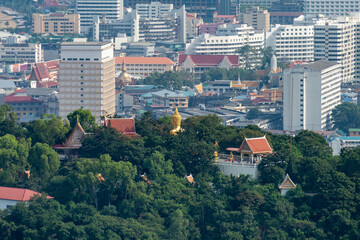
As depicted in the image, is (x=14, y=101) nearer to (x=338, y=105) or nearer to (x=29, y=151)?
(x=338, y=105)

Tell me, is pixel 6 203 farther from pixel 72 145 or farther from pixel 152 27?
pixel 152 27

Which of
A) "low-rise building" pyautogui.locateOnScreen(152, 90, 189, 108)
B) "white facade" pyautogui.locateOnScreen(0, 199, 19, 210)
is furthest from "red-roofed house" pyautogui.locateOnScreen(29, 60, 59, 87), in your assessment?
"white facade" pyautogui.locateOnScreen(0, 199, 19, 210)

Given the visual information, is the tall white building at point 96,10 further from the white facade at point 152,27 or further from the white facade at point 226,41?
the white facade at point 226,41

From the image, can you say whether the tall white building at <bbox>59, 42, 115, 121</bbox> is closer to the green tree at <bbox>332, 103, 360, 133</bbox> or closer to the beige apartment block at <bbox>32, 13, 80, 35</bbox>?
the green tree at <bbox>332, 103, 360, 133</bbox>

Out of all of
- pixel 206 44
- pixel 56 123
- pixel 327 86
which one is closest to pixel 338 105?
pixel 327 86

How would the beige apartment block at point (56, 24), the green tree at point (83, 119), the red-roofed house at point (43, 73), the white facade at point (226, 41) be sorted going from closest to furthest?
the green tree at point (83, 119) → the red-roofed house at point (43, 73) → the white facade at point (226, 41) → the beige apartment block at point (56, 24)

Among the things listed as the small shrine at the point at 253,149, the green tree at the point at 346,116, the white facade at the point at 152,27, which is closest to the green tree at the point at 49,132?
the small shrine at the point at 253,149
